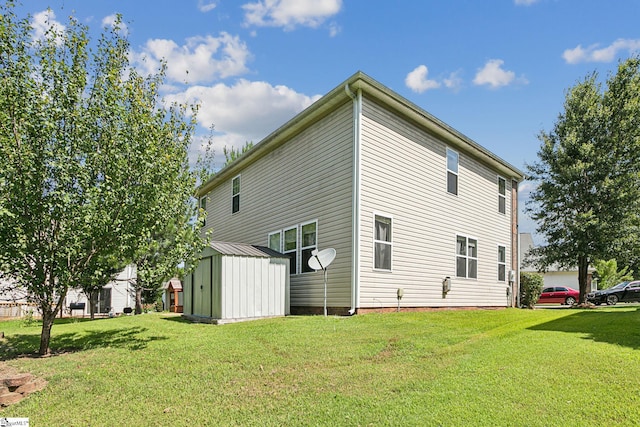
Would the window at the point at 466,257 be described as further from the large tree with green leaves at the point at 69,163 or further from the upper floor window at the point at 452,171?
the large tree with green leaves at the point at 69,163

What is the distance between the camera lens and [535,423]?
3934mm

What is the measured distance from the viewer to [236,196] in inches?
665

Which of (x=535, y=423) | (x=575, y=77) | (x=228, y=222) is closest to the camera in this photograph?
(x=535, y=423)

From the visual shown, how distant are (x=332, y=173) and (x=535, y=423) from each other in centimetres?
808

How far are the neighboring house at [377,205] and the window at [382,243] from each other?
3 centimetres

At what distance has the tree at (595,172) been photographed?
18875mm

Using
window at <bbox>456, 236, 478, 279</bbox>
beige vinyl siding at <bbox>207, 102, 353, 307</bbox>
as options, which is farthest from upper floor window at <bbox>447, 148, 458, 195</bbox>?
beige vinyl siding at <bbox>207, 102, 353, 307</bbox>

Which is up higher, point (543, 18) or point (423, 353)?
point (543, 18)

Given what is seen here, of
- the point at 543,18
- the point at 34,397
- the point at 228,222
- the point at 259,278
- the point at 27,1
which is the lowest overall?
the point at 34,397

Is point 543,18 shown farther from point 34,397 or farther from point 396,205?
point 34,397

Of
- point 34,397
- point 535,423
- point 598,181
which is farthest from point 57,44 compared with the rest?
point 598,181

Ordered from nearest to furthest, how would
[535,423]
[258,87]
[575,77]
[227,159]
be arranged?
[535,423], [575,77], [258,87], [227,159]

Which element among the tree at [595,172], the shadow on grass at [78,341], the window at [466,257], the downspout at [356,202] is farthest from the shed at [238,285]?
the tree at [595,172]

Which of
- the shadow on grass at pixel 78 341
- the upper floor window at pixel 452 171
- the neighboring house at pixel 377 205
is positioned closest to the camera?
the shadow on grass at pixel 78 341
